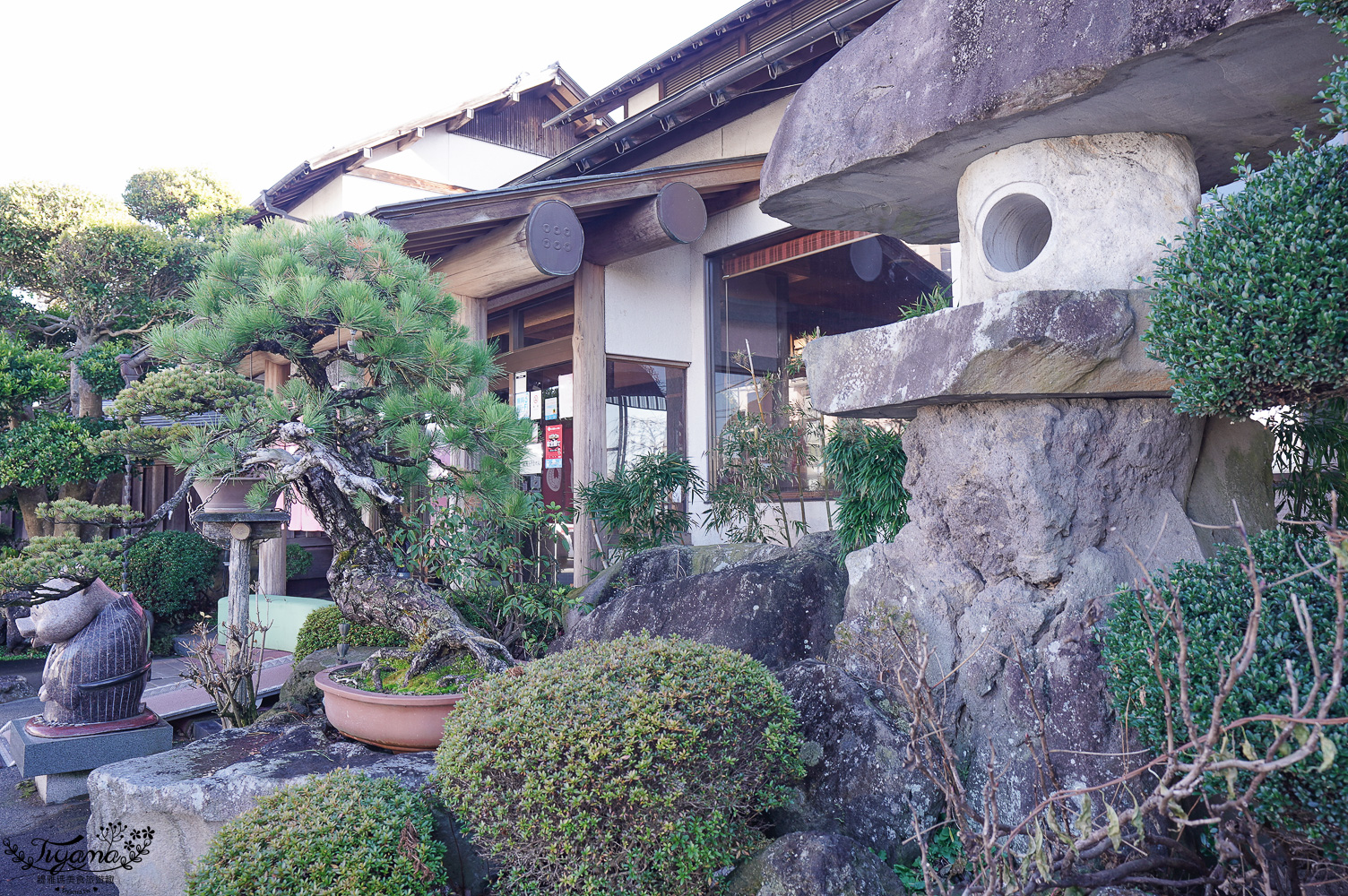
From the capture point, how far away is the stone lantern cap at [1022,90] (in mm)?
2631

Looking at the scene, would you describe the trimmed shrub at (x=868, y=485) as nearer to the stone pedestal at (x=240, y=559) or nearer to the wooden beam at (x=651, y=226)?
the wooden beam at (x=651, y=226)

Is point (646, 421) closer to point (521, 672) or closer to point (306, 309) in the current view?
point (306, 309)

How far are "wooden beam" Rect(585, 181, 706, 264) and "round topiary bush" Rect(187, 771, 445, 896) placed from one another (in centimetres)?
505

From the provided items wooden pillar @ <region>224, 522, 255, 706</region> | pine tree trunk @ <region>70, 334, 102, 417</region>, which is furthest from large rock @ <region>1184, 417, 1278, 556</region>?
pine tree trunk @ <region>70, 334, 102, 417</region>

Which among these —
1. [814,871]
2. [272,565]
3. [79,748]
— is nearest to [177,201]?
[272,565]

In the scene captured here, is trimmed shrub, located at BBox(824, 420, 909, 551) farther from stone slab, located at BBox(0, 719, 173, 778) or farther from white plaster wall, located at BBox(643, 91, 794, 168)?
stone slab, located at BBox(0, 719, 173, 778)

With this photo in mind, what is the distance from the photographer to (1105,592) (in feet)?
11.1

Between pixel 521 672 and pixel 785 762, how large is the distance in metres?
1.08

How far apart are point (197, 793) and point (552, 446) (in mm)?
5472

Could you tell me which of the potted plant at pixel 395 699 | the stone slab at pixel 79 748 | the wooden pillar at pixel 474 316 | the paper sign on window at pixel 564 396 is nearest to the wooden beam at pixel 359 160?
the wooden pillar at pixel 474 316

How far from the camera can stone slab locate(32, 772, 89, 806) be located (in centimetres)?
491

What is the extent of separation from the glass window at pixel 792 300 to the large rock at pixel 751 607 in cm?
231

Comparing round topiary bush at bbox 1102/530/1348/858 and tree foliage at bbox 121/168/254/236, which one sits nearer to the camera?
round topiary bush at bbox 1102/530/1348/858

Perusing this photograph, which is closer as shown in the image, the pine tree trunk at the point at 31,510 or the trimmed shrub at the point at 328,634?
the trimmed shrub at the point at 328,634
